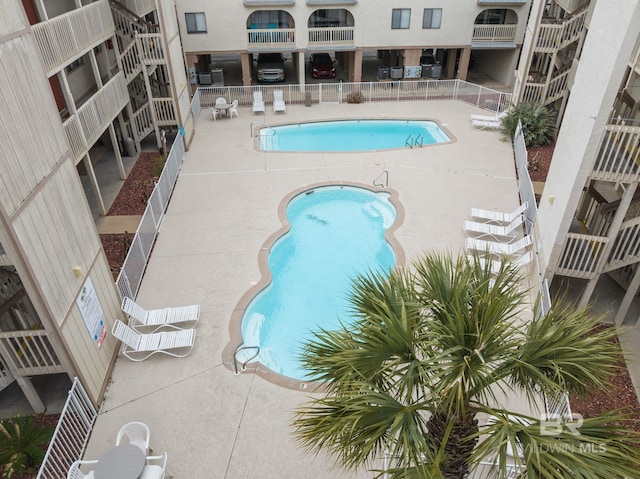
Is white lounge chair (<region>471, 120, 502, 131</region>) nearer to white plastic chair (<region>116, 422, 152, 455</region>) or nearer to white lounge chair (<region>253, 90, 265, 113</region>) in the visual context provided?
white lounge chair (<region>253, 90, 265, 113</region>)

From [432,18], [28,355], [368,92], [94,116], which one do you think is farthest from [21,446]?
[432,18]

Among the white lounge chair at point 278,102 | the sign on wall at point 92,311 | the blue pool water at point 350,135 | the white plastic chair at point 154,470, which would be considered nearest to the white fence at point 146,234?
the sign on wall at point 92,311

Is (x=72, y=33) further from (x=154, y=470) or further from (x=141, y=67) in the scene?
(x=154, y=470)

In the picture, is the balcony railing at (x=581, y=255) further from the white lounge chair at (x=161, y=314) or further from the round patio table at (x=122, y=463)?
the round patio table at (x=122, y=463)

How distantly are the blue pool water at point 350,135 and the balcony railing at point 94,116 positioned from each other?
6186 millimetres

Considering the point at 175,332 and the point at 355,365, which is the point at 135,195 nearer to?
the point at 175,332

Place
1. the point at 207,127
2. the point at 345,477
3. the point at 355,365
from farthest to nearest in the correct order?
the point at 207,127
the point at 345,477
the point at 355,365

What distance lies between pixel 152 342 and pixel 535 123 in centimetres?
1775

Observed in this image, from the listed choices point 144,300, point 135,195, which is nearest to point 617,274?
point 144,300

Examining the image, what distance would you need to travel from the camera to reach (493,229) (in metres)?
13.7

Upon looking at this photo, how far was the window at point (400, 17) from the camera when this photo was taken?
25.5 meters

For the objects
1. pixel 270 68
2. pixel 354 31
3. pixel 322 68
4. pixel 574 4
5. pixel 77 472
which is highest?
pixel 574 4

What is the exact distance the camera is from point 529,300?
11398 millimetres

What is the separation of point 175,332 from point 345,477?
4.86m
